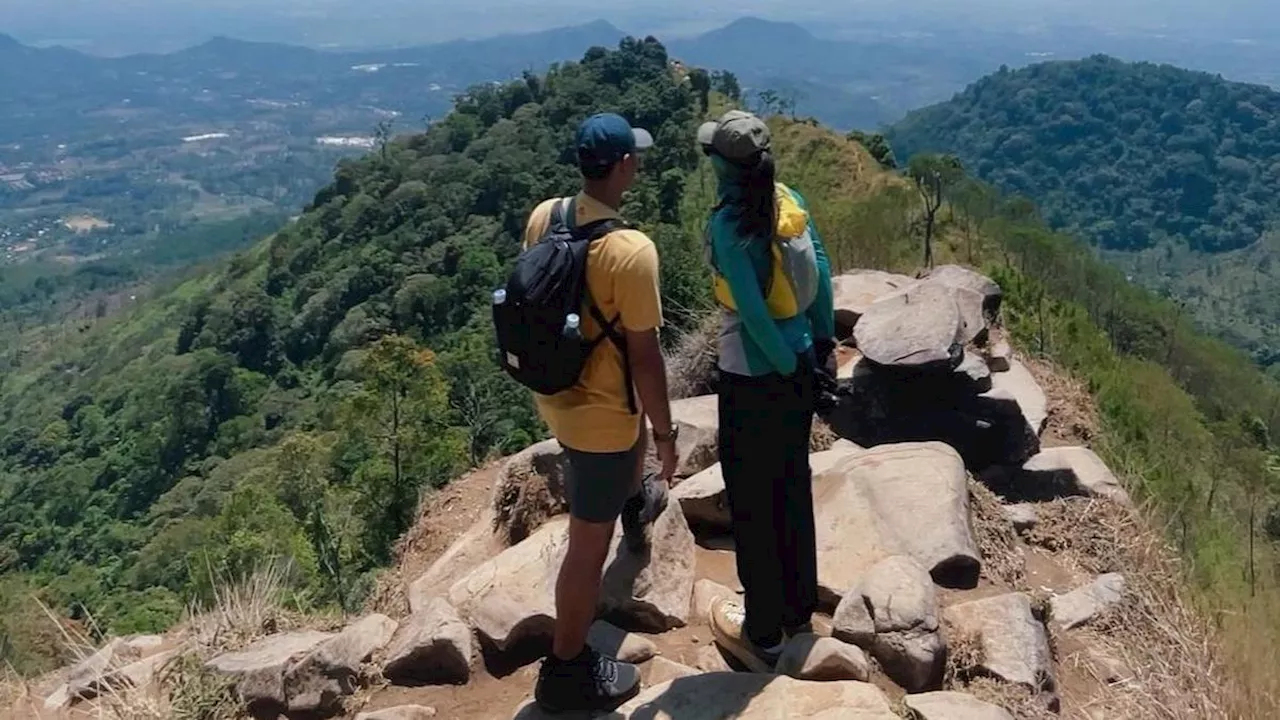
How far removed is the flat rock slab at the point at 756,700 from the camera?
362cm

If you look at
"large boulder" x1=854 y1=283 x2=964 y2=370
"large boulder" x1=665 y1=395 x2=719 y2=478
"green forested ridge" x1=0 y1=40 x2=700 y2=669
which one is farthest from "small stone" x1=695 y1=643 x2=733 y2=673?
"green forested ridge" x1=0 y1=40 x2=700 y2=669

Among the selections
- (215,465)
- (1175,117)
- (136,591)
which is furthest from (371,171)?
(1175,117)

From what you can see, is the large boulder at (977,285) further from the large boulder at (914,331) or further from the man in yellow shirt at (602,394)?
the man in yellow shirt at (602,394)

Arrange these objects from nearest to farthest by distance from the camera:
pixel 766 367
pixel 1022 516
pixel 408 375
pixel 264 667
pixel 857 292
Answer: pixel 766 367
pixel 264 667
pixel 1022 516
pixel 857 292
pixel 408 375

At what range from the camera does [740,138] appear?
342 centimetres

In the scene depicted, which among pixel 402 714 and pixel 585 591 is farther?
pixel 402 714

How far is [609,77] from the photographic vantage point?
63188mm

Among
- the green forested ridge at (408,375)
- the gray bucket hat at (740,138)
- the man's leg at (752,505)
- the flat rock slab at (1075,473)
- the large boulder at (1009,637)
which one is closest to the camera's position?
the gray bucket hat at (740,138)

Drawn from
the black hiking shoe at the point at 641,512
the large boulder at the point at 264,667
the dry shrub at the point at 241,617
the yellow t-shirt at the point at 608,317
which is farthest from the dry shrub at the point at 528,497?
the yellow t-shirt at the point at 608,317

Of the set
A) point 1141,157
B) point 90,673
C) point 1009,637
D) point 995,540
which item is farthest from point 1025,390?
point 1141,157

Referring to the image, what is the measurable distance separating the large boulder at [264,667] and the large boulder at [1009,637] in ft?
9.20

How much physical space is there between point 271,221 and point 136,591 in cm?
13011

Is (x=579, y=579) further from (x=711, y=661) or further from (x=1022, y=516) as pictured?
(x=1022, y=516)

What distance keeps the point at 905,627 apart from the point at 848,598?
0.86 ft
